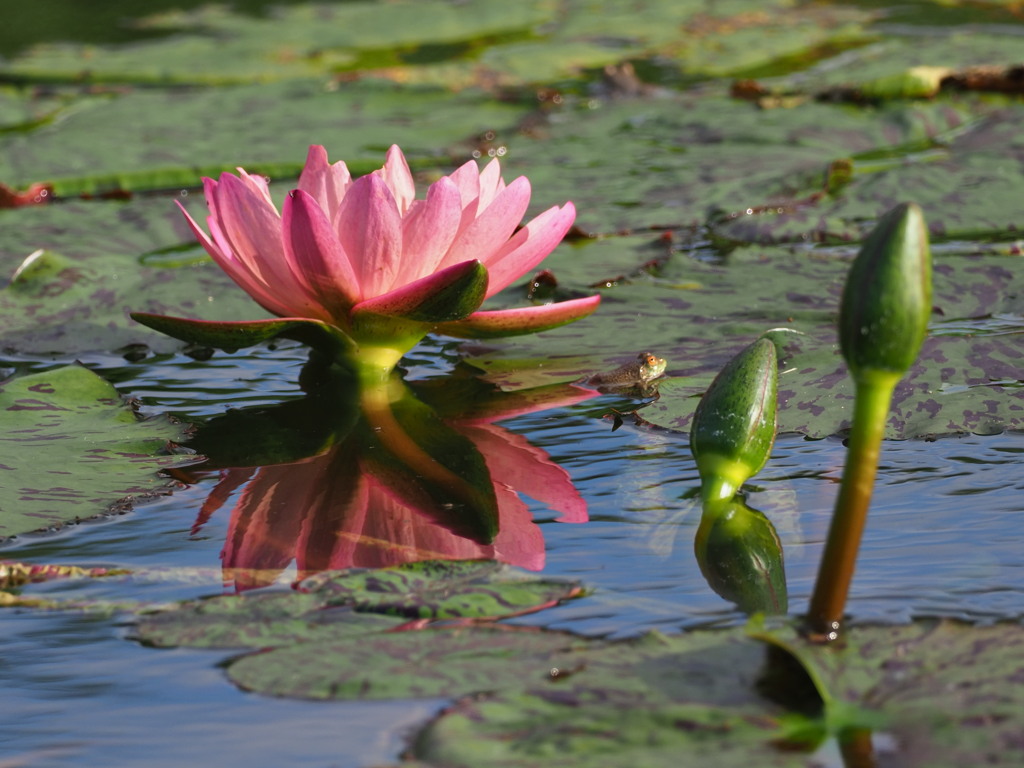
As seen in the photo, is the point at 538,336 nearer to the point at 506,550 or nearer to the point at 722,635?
the point at 506,550

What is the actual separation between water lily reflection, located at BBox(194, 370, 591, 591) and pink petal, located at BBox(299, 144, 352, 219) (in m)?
0.32

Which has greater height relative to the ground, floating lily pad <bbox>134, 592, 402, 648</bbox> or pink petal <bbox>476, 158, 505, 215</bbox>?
Result: pink petal <bbox>476, 158, 505, 215</bbox>

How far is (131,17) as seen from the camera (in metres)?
7.39

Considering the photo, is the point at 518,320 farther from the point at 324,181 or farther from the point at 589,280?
the point at 589,280

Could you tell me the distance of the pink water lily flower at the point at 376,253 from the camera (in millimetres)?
1667

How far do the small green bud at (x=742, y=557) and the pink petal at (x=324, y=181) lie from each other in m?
0.81

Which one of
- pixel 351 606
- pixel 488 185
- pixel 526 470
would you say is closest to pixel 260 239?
pixel 488 185

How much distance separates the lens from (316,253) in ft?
5.49

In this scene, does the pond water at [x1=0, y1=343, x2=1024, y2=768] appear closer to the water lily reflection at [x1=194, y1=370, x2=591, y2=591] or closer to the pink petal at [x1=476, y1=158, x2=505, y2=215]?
the water lily reflection at [x1=194, y1=370, x2=591, y2=591]

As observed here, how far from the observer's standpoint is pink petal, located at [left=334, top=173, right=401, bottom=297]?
65.2 inches

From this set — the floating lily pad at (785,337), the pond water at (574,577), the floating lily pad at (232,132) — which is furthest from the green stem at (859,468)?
the floating lily pad at (232,132)

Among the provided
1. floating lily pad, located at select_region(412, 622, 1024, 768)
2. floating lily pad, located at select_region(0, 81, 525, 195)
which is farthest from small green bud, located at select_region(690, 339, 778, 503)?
floating lily pad, located at select_region(0, 81, 525, 195)

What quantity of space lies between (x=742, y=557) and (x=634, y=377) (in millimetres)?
664

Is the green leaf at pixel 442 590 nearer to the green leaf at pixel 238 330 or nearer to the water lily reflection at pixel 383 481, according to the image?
the water lily reflection at pixel 383 481
